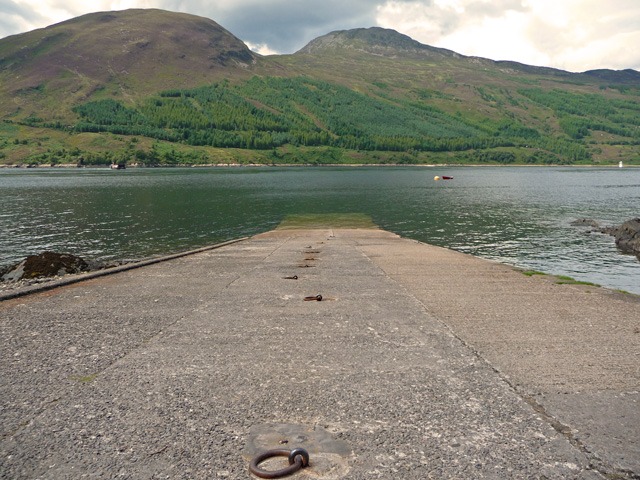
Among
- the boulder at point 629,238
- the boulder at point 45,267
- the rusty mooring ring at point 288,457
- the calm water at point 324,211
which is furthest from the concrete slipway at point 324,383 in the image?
the boulder at point 629,238

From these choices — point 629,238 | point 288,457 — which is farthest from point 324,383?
point 629,238

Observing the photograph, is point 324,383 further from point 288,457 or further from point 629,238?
point 629,238

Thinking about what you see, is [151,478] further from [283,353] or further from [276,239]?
[276,239]

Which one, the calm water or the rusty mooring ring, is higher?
the rusty mooring ring

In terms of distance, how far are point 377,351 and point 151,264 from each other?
1768 centimetres

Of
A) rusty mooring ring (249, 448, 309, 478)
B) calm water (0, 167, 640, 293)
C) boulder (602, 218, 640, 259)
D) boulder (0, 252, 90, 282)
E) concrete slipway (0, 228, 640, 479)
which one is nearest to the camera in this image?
rusty mooring ring (249, 448, 309, 478)

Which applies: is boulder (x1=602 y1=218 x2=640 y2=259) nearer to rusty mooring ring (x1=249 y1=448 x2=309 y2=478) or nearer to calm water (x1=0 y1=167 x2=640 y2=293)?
calm water (x1=0 y1=167 x2=640 y2=293)

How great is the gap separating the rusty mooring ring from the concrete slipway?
0.37ft

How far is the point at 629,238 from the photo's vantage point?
42.2 meters

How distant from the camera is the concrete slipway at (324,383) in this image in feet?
21.2

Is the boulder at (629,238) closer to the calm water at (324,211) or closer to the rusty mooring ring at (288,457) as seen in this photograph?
the calm water at (324,211)

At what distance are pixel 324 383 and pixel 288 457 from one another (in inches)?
103

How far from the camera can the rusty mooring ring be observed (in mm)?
5969

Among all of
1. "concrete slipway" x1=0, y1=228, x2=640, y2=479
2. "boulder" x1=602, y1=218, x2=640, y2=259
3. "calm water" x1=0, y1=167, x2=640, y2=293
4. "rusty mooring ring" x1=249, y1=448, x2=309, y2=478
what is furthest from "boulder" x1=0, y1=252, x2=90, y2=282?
"boulder" x1=602, y1=218, x2=640, y2=259
